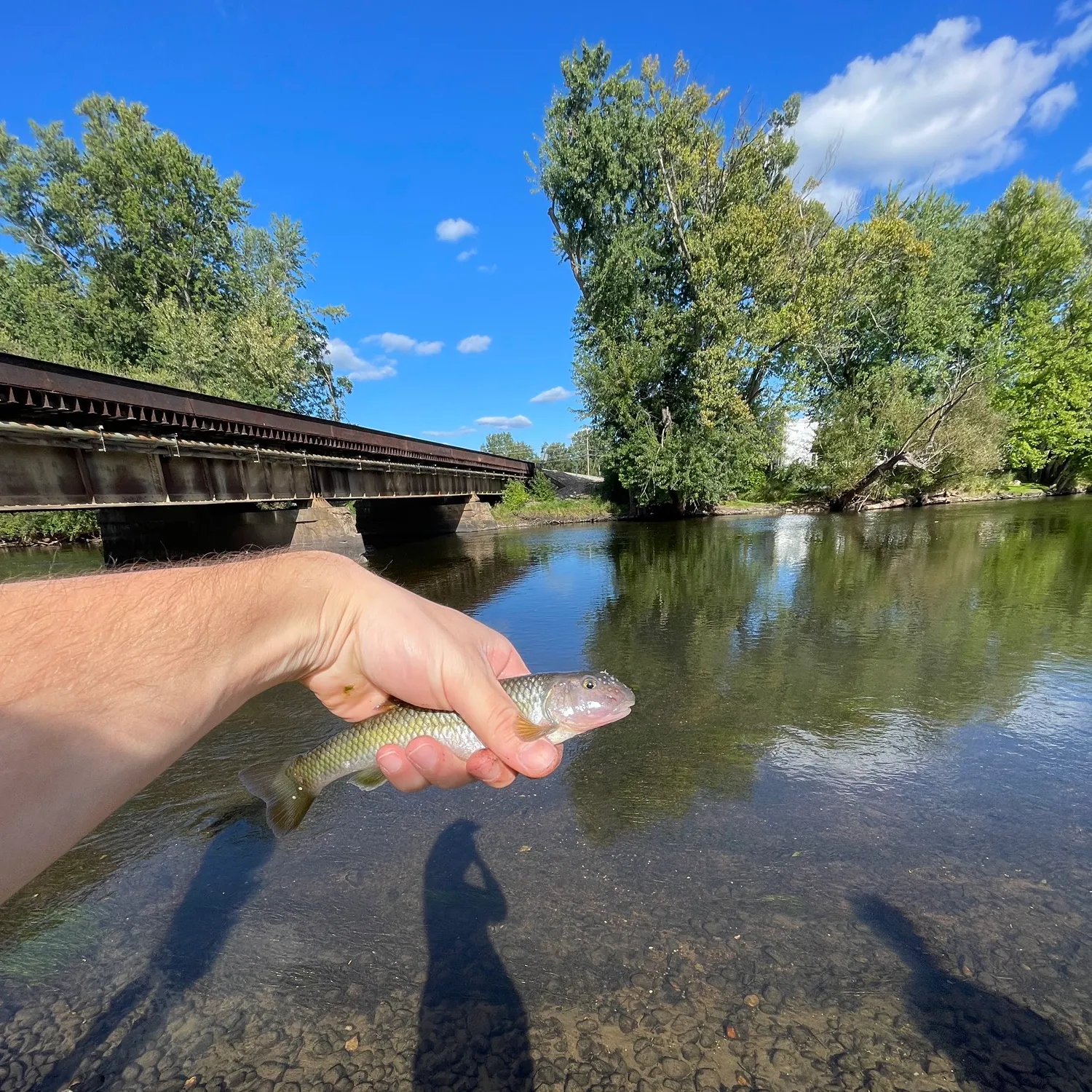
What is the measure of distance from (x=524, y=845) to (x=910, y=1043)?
2.64 m

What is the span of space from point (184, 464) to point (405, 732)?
51.3 ft

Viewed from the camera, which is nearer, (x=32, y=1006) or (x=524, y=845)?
(x=32, y=1006)

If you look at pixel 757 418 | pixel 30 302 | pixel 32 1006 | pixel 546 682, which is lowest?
pixel 32 1006

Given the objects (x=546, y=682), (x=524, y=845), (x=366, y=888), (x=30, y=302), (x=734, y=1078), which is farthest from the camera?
(x=30, y=302)

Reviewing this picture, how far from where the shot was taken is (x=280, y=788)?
10.6ft

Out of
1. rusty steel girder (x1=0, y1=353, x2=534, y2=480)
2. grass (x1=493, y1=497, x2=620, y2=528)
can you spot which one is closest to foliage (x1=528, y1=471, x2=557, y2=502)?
grass (x1=493, y1=497, x2=620, y2=528)

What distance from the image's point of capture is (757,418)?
34.3 m

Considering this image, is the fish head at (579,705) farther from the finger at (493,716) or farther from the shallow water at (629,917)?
the shallow water at (629,917)

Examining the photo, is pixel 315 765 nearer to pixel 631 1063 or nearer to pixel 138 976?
pixel 138 976

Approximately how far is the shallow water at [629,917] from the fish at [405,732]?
1.12m

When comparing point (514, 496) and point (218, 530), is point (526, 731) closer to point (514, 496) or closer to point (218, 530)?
point (218, 530)

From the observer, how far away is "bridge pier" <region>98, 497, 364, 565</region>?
1989 cm

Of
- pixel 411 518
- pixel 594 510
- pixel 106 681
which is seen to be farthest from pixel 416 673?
pixel 594 510

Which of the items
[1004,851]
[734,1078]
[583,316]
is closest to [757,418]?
[583,316]
